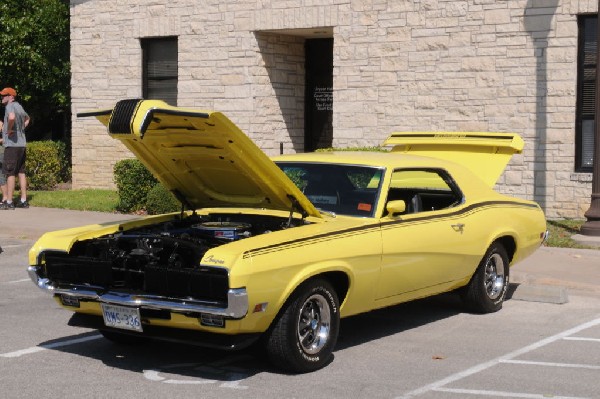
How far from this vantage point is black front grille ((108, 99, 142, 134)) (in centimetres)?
744

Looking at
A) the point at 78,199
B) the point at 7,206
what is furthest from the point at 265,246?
the point at 78,199

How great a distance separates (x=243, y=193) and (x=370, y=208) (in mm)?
1009

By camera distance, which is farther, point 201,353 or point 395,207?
point 395,207

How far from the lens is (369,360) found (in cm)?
788

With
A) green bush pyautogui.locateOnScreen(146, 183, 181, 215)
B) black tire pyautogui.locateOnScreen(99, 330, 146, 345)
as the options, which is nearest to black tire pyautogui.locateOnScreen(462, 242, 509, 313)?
black tire pyautogui.locateOnScreen(99, 330, 146, 345)

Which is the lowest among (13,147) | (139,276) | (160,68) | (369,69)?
(139,276)

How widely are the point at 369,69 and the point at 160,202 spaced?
4.24 metres

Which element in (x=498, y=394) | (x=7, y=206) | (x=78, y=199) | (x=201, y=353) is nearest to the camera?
(x=498, y=394)

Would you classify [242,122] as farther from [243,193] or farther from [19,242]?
[243,193]

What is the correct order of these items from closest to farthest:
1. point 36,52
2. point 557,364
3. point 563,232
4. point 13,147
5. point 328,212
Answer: point 557,364 < point 328,212 < point 563,232 < point 13,147 < point 36,52

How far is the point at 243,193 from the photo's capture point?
8.43 meters

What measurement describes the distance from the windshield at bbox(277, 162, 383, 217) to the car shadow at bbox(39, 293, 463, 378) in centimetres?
109

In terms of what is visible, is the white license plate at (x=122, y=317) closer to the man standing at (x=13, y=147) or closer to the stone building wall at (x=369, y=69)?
the stone building wall at (x=369, y=69)

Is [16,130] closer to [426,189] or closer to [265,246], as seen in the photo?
[426,189]
